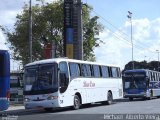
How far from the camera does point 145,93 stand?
42375mm

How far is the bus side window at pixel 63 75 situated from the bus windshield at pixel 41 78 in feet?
1.67

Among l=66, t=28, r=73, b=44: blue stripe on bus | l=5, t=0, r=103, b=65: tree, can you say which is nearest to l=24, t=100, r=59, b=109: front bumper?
l=66, t=28, r=73, b=44: blue stripe on bus

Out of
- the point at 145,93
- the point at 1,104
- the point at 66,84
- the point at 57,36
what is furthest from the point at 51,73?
the point at 57,36

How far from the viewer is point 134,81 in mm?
43469

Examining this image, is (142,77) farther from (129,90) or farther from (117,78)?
(117,78)

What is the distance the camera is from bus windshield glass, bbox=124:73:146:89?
1697 inches

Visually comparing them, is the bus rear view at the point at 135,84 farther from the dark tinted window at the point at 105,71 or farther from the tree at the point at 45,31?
the tree at the point at 45,31

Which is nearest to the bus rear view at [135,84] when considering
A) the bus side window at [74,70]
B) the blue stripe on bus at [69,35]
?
the blue stripe on bus at [69,35]

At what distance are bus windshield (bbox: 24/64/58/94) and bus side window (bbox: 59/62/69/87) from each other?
1.67 ft

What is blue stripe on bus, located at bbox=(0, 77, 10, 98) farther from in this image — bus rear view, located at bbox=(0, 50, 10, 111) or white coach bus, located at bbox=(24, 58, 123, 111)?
white coach bus, located at bbox=(24, 58, 123, 111)

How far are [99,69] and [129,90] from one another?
11738 mm

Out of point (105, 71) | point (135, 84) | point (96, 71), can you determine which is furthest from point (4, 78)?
point (135, 84)

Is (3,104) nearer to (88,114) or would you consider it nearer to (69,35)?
(88,114)

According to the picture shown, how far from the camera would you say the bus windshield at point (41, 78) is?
1027 inches
